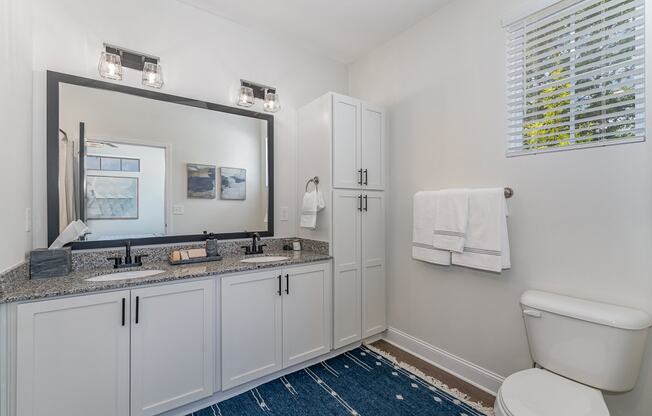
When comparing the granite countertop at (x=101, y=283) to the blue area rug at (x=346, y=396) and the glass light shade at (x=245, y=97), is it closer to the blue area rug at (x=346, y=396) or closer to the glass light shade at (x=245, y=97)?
the blue area rug at (x=346, y=396)

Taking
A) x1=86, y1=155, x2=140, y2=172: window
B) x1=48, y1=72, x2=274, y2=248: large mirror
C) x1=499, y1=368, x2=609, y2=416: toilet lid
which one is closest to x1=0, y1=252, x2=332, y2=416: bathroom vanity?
x1=48, y1=72, x2=274, y2=248: large mirror

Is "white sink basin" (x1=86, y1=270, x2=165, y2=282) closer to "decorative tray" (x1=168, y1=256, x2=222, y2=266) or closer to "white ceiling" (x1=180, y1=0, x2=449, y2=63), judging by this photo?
"decorative tray" (x1=168, y1=256, x2=222, y2=266)

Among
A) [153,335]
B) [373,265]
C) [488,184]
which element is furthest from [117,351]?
[488,184]

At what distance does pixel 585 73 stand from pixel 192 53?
98.4 inches

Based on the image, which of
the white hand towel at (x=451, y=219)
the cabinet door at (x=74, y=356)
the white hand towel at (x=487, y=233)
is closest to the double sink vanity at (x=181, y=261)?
the cabinet door at (x=74, y=356)

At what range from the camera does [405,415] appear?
68.9 inches

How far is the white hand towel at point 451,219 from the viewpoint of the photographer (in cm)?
197

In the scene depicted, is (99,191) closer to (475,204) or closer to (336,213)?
(336,213)

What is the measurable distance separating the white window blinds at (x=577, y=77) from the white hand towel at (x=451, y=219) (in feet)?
1.35

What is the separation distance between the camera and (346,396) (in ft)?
6.30

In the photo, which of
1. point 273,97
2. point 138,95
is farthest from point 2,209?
point 273,97

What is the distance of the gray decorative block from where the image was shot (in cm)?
157

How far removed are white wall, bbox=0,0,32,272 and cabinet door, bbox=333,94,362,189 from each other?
1.83 m

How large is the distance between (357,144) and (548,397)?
194 cm
